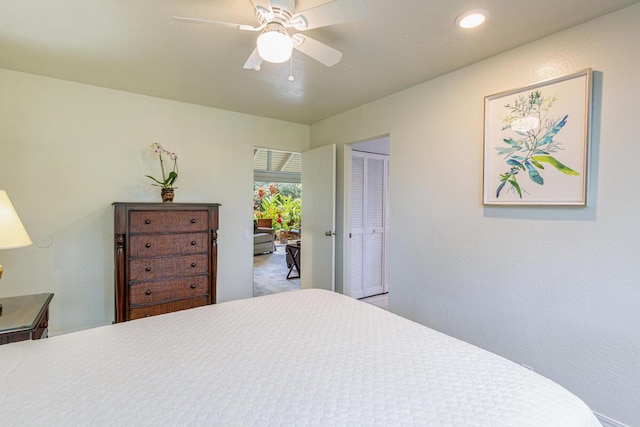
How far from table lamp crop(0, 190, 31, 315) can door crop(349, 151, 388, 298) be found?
299 cm

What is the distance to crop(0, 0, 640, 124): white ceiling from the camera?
1651 mm

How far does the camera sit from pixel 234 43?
Result: 200cm

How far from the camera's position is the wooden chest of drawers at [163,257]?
2516 mm

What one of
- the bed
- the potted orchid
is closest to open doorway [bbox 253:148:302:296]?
the potted orchid

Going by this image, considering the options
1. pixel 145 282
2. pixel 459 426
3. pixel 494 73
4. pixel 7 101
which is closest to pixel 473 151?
pixel 494 73

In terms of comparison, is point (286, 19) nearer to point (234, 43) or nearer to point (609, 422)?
point (234, 43)

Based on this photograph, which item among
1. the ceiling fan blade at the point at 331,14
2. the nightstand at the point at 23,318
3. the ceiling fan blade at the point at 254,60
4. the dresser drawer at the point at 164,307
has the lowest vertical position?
the dresser drawer at the point at 164,307

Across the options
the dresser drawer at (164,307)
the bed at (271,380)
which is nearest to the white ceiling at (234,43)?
the bed at (271,380)

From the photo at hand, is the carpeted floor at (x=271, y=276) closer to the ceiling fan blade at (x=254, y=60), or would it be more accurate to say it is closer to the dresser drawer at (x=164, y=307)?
the dresser drawer at (x=164, y=307)

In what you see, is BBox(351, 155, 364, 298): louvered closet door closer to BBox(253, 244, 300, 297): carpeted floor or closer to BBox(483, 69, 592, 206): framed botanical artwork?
BBox(253, 244, 300, 297): carpeted floor

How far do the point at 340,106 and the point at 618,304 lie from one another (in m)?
2.76

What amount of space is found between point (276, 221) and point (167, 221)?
21.2 feet

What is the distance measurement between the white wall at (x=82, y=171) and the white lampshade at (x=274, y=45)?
2.14m

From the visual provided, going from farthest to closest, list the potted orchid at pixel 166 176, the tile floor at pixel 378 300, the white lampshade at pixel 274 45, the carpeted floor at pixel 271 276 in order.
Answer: the carpeted floor at pixel 271 276 < the tile floor at pixel 378 300 < the potted orchid at pixel 166 176 < the white lampshade at pixel 274 45
